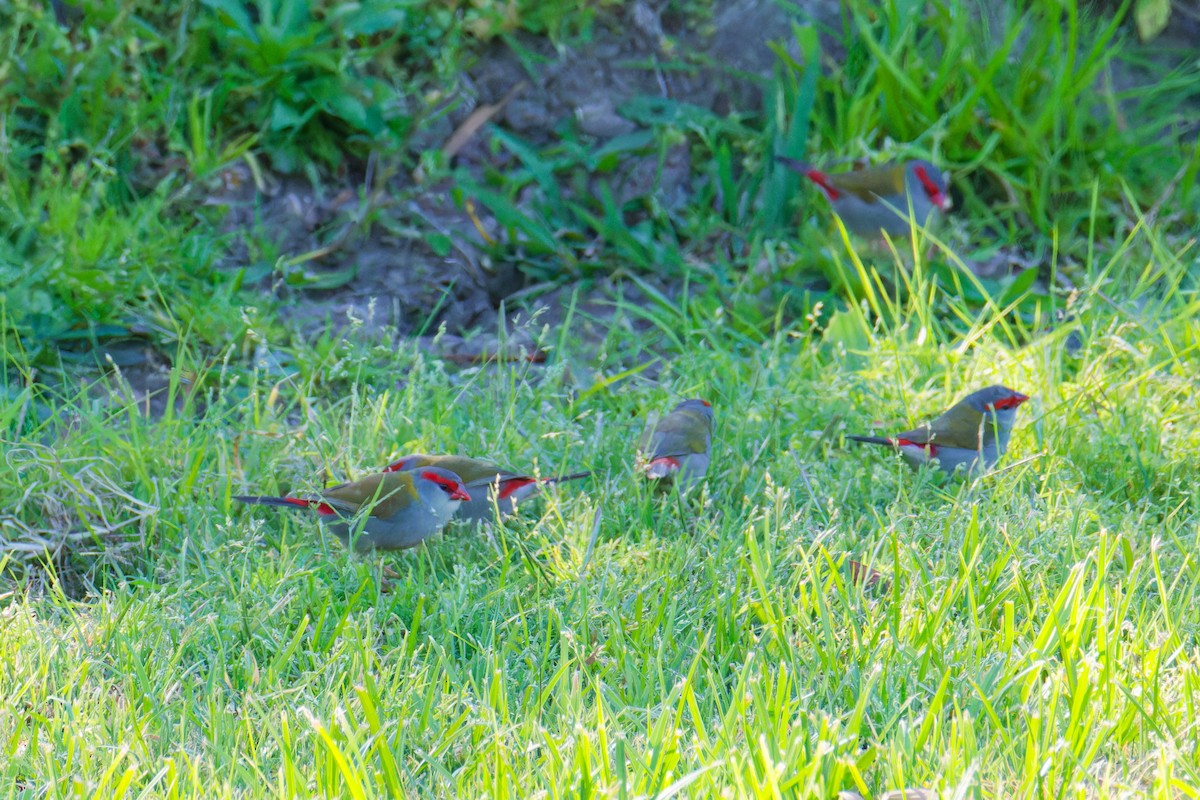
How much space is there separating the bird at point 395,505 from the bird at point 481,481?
0.24ft

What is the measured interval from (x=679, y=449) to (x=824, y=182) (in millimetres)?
2131

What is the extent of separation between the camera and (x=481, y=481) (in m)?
3.29

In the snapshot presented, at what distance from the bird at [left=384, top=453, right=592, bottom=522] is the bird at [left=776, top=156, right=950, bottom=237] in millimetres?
2233

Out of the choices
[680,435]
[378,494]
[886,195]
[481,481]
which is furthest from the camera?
[886,195]

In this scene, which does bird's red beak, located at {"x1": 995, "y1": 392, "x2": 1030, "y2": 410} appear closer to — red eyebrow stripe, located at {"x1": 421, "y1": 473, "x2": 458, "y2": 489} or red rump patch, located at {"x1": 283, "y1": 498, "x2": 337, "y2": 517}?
red eyebrow stripe, located at {"x1": 421, "y1": 473, "x2": 458, "y2": 489}

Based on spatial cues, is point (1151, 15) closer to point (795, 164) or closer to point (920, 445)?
point (795, 164)

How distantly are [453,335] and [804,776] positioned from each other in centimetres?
331

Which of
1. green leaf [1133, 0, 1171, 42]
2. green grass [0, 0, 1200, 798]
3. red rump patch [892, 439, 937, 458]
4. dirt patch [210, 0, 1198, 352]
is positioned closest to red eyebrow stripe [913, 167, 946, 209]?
green grass [0, 0, 1200, 798]

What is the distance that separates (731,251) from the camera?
5.57 meters

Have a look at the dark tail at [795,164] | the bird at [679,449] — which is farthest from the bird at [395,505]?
the dark tail at [795,164]

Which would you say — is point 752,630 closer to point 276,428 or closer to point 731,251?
point 276,428

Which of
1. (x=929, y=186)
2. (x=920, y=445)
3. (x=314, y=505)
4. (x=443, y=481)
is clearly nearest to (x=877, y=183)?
(x=929, y=186)

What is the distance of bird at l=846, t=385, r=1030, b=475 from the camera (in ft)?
11.6

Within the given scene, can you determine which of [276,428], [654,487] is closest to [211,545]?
[276,428]
